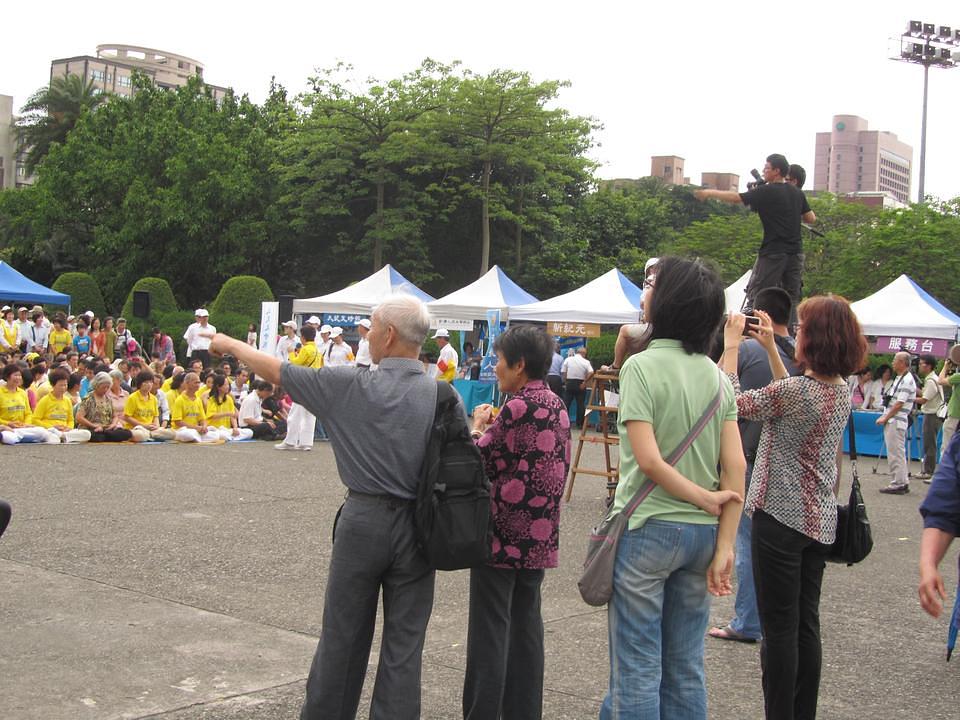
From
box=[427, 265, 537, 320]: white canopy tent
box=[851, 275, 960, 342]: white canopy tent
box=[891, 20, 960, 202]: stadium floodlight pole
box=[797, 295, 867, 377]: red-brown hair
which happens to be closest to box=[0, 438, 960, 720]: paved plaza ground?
box=[797, 295, 867, 377]: red-brown hair

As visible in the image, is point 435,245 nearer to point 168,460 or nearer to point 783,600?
point 168,460

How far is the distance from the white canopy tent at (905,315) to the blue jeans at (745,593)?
13.2 m

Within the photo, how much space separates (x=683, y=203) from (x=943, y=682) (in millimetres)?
72172

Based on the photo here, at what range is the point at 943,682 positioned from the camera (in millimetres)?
5445

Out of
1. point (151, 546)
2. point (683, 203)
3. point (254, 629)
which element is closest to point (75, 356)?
point (151, 546)

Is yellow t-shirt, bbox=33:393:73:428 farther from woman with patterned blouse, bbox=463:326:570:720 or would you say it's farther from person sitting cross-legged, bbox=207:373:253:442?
woman with patterned blouse, bbox=463:326:570:720

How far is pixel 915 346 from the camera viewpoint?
20250 millimetres

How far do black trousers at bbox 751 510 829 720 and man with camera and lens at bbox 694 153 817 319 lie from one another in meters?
3.09

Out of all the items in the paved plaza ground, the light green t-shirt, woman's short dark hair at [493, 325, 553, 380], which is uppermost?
woman's short dark hair at [493, 325, 553, 380]

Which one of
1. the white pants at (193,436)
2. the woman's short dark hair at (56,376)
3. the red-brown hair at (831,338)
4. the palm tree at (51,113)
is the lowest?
the white pants at (193,436)

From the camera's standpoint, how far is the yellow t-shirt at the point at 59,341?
891 inches

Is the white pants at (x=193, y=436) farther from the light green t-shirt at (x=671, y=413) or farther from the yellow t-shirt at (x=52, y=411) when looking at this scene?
the light green t-shirt at (x=671, y=413)

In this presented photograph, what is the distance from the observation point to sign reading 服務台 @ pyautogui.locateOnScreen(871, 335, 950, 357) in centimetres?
2008

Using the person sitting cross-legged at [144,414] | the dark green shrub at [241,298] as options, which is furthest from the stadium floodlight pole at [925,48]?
the person sitting cross-legged at [144,414]
